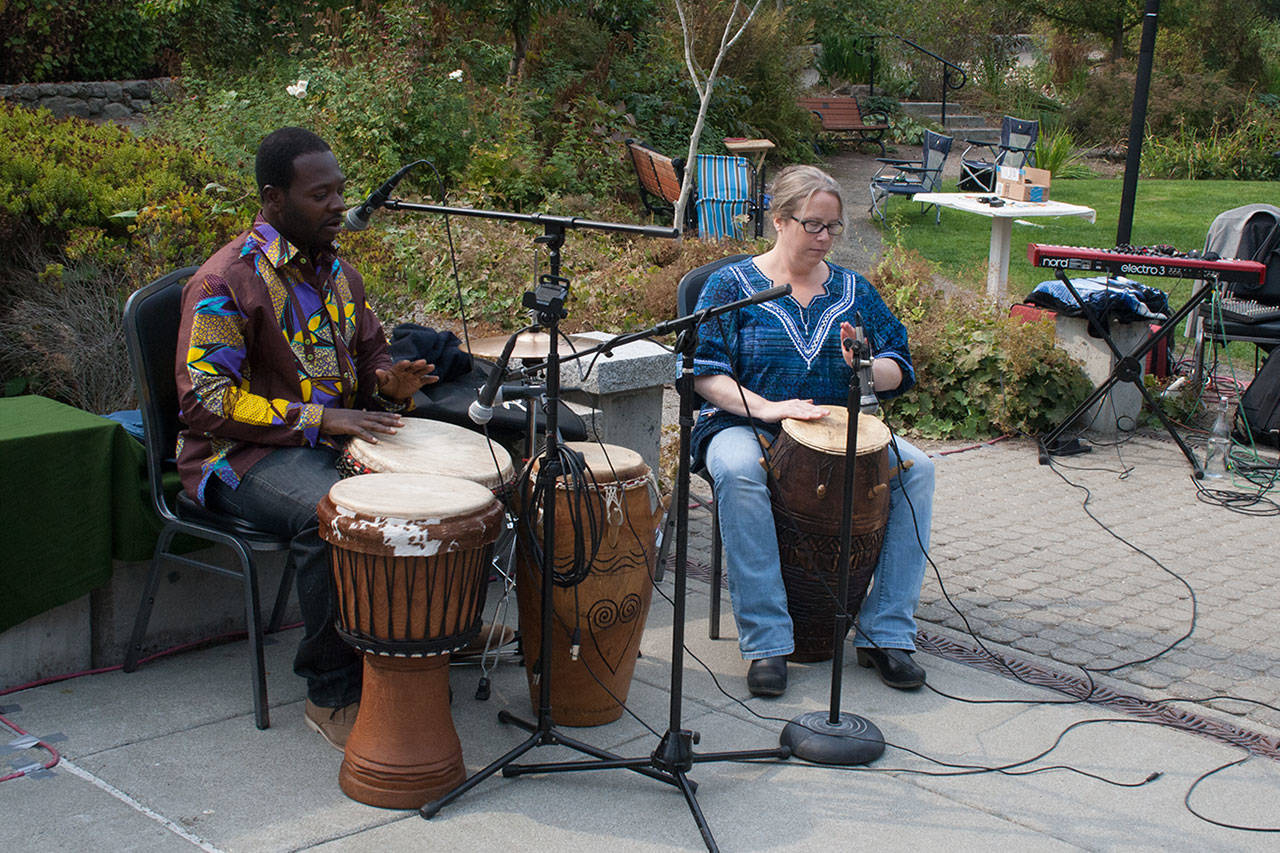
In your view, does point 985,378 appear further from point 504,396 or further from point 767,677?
point 504,396

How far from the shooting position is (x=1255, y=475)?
6383 mm

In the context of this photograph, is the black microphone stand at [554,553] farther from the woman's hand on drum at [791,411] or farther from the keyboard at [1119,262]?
the keyboard at [1119,262]

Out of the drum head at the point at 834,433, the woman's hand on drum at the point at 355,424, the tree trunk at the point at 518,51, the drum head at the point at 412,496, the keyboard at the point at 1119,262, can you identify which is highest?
the tree trunk at the point at 518,51

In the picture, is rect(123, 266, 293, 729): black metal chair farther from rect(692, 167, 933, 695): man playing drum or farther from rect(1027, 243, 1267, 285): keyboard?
rect(1027, 243, 1267, 285): keyboard

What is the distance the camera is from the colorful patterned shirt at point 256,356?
3383 mm

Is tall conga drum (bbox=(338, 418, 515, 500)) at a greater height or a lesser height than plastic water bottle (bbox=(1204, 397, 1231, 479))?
greater

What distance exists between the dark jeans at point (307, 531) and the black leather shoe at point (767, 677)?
1205mm

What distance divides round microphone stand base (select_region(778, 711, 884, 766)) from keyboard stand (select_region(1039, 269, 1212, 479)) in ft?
11.6

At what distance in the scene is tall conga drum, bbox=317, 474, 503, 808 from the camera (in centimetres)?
296

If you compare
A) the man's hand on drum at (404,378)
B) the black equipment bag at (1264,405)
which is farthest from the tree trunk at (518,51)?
the man's hand on drum at (404,378)

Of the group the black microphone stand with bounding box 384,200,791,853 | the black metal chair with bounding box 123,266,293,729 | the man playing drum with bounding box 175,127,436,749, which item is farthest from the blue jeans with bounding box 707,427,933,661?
the black metal chair with bounding box 123,266,293,729

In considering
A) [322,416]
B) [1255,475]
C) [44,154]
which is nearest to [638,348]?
[322,416]

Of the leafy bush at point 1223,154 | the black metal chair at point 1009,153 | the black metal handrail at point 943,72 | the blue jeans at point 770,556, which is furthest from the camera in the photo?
the black metal handrail at point 943,72

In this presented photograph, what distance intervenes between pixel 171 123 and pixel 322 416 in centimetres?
989
